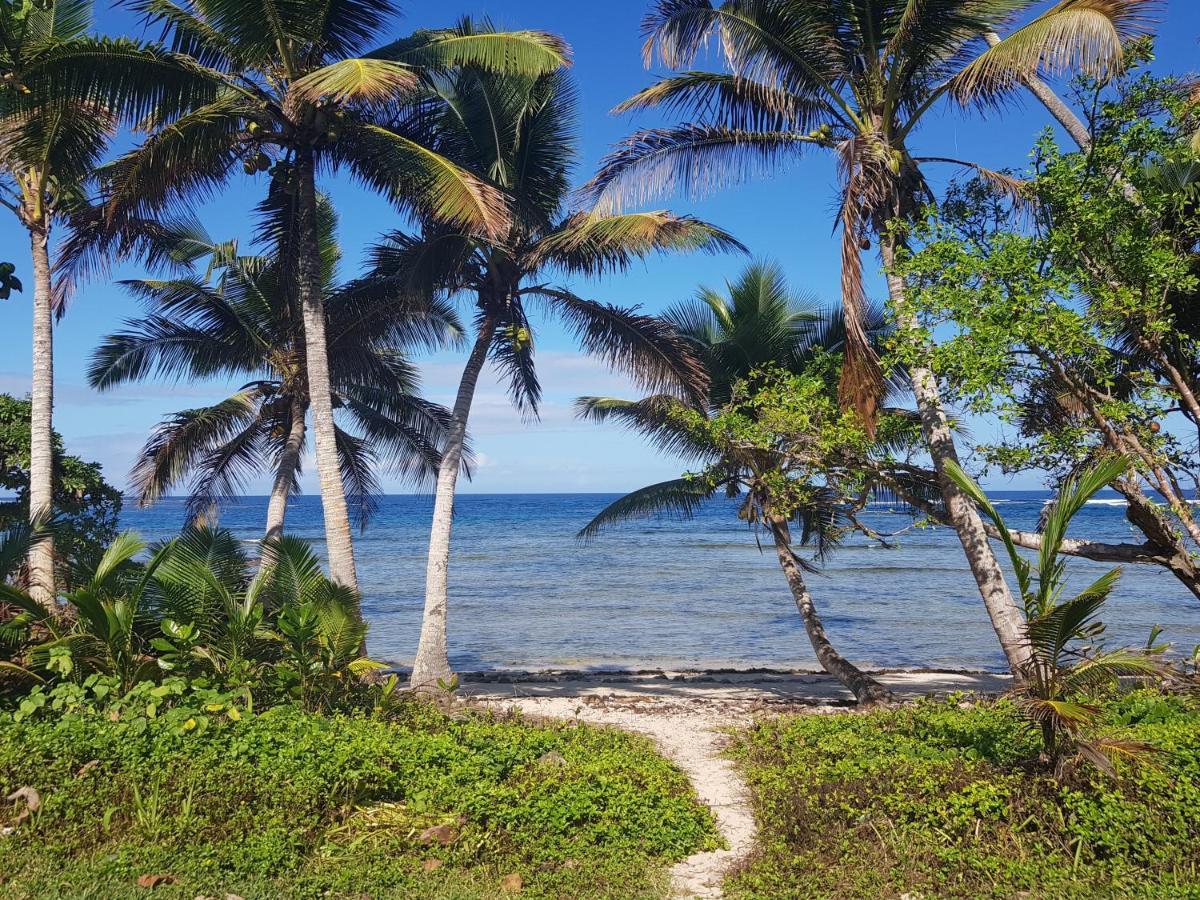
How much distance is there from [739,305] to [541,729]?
310 inches

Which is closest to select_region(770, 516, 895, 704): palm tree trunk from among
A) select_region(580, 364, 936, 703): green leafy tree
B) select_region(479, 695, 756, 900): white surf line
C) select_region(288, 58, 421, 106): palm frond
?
select_region(580, 364, 936, 703): green leafy tree

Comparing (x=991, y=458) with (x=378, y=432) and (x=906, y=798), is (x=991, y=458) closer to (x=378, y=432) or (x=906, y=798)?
(x=906, y=798)

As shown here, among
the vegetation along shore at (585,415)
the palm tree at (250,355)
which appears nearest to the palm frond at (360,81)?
the vegetation along shore at (585,415)

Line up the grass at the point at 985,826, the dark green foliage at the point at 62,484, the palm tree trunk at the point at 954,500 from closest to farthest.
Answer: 1. the grass at the point at 985,826
2. the palm tree trunk at the point at 954,500
3. the dark green foliage at the point at 62,484

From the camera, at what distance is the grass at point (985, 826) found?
16.1ft

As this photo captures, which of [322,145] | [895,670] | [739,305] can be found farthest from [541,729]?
[895,670]

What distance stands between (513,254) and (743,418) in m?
3.86

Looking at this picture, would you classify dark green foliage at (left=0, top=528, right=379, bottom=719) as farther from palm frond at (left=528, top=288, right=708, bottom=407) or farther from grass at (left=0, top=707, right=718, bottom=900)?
palm frond at (left=528, top=288, right=708, bottom=407)

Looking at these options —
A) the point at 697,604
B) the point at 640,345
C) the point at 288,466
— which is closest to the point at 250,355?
the point at 288,466

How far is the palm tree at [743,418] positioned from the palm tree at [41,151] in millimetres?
7232

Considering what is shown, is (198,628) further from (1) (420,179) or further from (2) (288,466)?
(2) (288,466)

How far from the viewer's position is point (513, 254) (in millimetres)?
12117

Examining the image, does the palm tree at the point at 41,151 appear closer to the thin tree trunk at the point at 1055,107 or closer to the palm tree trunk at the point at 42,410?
the palm tree trunk at the point at 42,410

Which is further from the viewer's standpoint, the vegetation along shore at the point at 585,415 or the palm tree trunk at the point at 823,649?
the palm tree trunk at the point at 823,649
